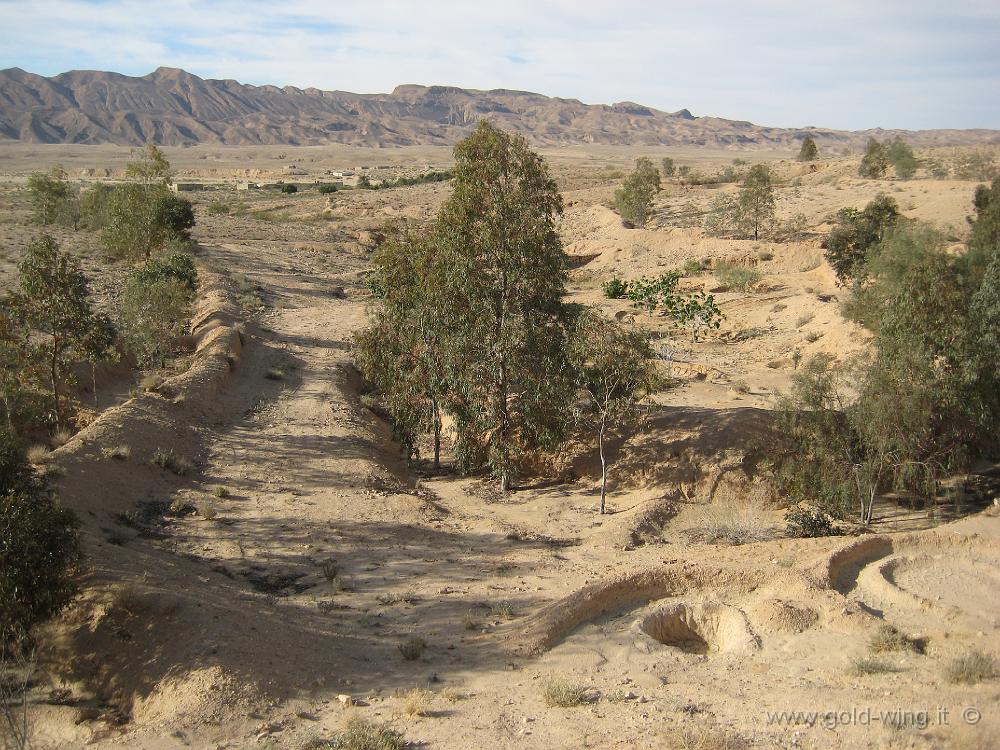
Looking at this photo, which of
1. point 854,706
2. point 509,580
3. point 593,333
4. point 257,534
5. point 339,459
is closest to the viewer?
point 854,706

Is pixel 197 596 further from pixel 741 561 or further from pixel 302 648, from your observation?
pixel 741 561

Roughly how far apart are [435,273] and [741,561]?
858 cm

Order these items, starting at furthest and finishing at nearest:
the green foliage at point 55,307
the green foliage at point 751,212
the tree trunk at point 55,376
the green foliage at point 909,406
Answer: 1. the green foliage at point 751,212
2. the tree trunk at point 55,376
3. the green foliage at point 55,307
4. the green foliage at point 909,406

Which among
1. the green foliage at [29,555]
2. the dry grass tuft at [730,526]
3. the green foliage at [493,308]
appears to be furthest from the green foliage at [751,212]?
the green foliage at [29,555]

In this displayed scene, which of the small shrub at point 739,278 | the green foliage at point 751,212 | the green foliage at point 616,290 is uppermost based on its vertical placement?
the green foliage at point 751,212

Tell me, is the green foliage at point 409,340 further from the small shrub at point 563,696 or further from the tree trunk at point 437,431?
the small shrub at point 563,696

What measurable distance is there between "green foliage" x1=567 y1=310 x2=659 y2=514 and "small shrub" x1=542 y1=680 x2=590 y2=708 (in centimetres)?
752

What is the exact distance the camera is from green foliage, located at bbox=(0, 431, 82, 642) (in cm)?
811

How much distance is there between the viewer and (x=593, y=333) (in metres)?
15.4

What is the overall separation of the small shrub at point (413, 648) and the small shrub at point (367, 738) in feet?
5.74

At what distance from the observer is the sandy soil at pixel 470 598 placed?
7.62 metres

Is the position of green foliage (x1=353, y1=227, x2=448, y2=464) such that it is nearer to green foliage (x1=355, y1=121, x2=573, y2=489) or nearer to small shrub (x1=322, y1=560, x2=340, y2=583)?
green foliage (x1=355, y1=121, x2=573, y2=489)

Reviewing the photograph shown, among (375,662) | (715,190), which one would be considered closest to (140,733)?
(375,662)

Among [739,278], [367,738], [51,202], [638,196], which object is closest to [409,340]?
[367,738]
